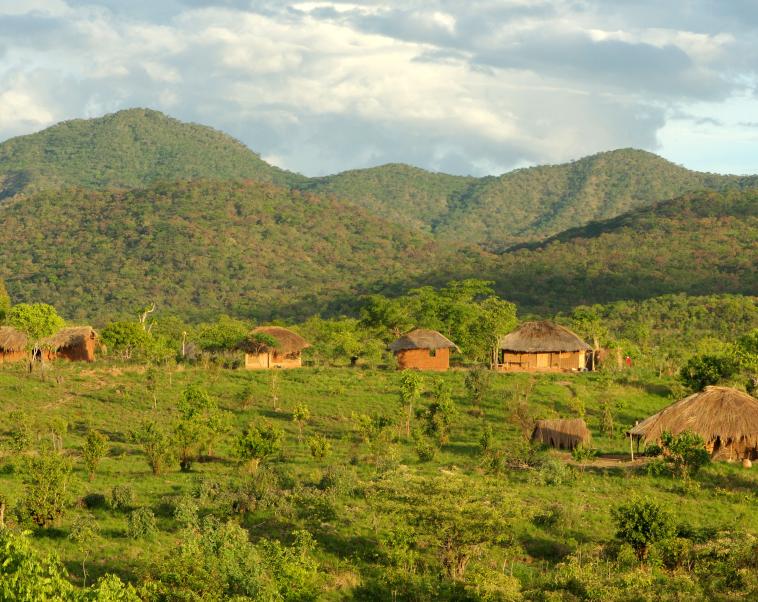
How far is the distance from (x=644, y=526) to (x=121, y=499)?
1306cm

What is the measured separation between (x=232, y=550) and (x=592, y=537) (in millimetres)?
9489

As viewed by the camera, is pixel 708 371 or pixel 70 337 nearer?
pixel 708 371

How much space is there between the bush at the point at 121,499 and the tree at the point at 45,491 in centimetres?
124

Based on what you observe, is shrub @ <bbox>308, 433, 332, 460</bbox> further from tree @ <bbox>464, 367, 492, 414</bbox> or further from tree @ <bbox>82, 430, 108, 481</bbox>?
tree @ <bbox>464, 367, 492, 414</bbox>

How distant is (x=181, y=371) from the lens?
44.1m

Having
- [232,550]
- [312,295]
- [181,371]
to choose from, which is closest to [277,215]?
[312,295]

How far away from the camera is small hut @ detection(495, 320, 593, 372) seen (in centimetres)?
4903

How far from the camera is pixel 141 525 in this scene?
21.7 meters

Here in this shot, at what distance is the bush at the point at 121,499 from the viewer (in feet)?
78.2

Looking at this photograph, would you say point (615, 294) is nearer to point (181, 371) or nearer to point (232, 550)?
point (181, 371)

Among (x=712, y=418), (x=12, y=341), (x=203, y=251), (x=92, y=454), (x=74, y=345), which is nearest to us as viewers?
(x=92, y=454)

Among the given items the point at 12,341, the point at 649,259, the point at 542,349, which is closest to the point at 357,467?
the point at 542,349

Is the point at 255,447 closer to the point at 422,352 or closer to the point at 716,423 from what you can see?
the point at 716,423

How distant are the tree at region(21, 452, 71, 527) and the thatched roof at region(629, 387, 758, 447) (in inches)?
720
